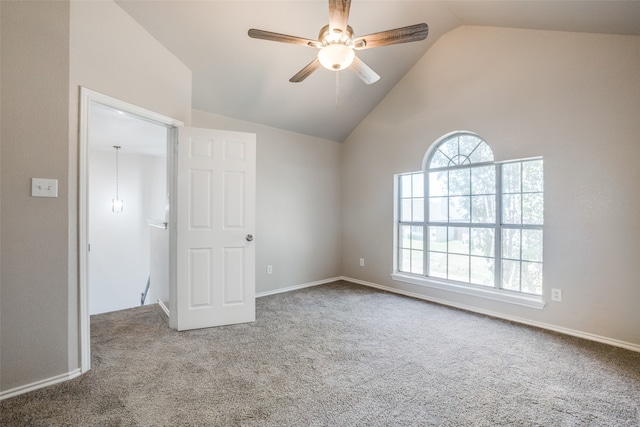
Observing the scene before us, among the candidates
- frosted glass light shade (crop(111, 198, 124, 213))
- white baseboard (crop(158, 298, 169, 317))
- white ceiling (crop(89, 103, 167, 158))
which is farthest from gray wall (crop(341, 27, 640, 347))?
frosted glass light shade (crop(111, 198, 124, 213))

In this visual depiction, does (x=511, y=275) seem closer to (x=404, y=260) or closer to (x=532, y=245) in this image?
(x=532, y=245)

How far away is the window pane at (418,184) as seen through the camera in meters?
4.20

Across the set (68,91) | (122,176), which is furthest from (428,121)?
(122,176)

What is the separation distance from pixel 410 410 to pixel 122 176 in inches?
241

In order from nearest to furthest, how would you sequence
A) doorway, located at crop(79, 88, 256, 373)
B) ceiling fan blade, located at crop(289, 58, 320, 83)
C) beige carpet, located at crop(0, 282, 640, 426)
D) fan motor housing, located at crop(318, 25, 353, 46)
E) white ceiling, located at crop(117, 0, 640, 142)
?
1. beige carpet, located at crop(0, 282, 640, 426)
2. fan motor housing, located at crop(318, 25, 353, 46)
3. ceiling fan blade, located at crop(289, 58, 320, 83)
4. white ceiling, located at crop(117, 0, 640, 142)
5. doorway, located at crop(79, 88, 256, 373)

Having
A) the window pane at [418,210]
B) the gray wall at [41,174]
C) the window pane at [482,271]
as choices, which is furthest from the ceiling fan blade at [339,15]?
the window pane at [482,271]

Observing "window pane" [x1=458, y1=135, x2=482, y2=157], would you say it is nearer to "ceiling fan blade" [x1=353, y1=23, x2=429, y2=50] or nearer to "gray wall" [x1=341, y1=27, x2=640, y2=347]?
"gray wall" [x1=341, y1=27, x2=640, y2=347]

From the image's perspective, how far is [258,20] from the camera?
2836mm

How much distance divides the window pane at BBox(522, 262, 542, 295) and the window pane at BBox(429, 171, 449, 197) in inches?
48.9

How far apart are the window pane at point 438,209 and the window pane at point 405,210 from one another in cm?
33

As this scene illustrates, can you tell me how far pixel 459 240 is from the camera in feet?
12.5

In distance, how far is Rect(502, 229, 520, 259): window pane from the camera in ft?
10.8

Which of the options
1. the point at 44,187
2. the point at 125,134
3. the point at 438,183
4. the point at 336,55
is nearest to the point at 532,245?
the point at 438,183

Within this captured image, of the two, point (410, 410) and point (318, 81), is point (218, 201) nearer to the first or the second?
point (318, 81)
